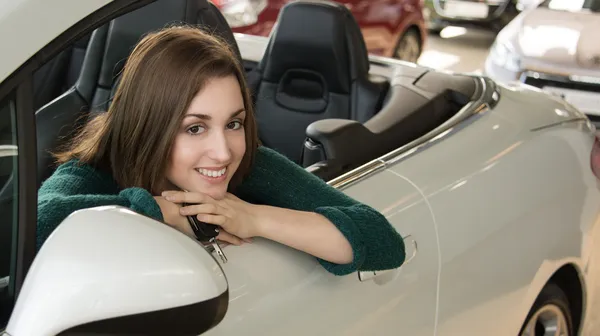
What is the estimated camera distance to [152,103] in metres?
1.45

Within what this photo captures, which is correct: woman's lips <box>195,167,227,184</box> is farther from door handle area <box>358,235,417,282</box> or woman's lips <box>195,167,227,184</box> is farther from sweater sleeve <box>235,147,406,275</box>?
door handle area <box>358,235,417,282</box>

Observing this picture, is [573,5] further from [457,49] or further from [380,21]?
[457,49]

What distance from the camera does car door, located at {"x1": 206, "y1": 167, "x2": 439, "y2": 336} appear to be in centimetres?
137

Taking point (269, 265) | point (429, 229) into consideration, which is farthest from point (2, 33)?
point (429, 229)

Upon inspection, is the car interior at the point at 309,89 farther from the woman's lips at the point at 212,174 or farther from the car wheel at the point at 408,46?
the car wheel at the point at 408,46

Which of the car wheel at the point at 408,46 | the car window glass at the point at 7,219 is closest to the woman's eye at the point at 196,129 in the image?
the car window glass at the point at 7,219

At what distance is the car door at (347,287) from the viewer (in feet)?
4.49

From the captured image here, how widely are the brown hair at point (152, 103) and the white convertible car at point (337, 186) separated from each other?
0.20 meters

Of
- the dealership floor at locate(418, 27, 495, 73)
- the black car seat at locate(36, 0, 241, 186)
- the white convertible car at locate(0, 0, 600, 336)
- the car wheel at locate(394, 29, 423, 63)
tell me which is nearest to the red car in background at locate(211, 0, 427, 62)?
the car wheel at locate(394, 29, 423, 63)

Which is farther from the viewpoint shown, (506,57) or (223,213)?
(506,57)

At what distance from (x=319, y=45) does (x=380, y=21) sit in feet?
11.4

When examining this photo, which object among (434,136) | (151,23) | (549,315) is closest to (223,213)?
(434,136)

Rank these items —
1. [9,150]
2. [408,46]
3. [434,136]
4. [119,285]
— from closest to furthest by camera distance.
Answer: [119,285] → [9,150] → [434,136] → [408,46]

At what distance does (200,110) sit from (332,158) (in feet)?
1.85
